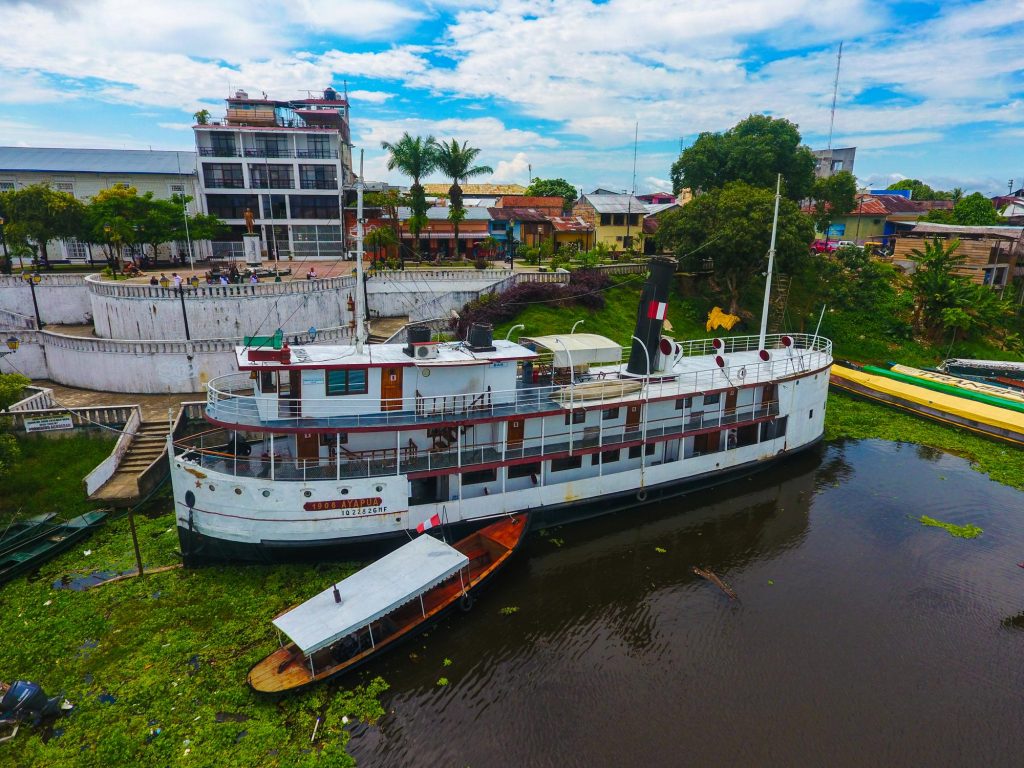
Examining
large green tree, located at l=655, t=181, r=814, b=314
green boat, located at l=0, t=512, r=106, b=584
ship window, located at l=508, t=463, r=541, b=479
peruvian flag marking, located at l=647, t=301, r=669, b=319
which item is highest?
large green tree, located at l=655, t=181, r=814, b=314

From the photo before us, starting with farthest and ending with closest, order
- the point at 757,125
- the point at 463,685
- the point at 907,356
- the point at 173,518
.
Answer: the point at 757,125 < the point at 907,356 < the point at 173,518 < the point at 463,685

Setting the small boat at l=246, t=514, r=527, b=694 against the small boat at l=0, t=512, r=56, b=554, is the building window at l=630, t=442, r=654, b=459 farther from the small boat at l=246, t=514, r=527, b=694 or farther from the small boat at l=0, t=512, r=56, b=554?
the small boat at l=0, t=512, r=56, b=554

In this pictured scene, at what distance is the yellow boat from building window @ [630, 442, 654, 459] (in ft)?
66.2

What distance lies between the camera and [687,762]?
12398mm

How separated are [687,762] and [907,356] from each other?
4140cm

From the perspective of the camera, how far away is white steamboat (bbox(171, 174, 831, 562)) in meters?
17.4

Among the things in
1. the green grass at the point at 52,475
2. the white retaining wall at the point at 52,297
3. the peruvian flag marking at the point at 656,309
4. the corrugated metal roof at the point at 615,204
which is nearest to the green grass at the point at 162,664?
the green grass at the point at 52,475

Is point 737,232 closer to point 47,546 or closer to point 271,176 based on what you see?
point 271,176

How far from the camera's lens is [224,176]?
49.8 meters

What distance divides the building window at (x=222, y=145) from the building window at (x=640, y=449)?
45435 mm

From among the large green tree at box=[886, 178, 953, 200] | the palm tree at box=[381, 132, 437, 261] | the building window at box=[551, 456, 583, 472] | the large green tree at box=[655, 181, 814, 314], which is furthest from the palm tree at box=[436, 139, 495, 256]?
the large green tree at box=[886, 178, 953, 200]

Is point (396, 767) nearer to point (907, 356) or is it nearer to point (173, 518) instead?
point (173, 518)

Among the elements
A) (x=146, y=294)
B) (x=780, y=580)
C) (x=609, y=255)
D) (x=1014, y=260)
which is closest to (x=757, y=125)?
(x=609, y=255)

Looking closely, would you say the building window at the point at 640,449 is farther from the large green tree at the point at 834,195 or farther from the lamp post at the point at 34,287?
the large green tree at the point at 834,195
